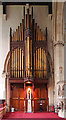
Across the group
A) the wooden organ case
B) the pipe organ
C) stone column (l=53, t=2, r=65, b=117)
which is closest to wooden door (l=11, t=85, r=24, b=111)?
the wooden organ case

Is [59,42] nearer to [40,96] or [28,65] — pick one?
[28,65]

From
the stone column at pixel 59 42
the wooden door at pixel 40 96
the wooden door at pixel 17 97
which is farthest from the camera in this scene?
the wooden door at pixel 17 97

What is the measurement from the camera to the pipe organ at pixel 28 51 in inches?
622

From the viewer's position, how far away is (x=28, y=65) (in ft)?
50.7

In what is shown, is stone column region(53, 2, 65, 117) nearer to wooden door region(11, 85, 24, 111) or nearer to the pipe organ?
the pipe organ

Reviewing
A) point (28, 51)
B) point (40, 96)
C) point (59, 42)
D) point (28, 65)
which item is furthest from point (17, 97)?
point (59, 42)

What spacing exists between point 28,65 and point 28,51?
105 centimetres

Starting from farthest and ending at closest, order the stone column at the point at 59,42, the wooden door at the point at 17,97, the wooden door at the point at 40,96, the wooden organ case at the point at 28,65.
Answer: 1. the wooden door at the point at 17,97
2. the wooden door at the point at 40,96
3. the wooden organ case at the point at 28,65
4. the stone column at the point at 59,42

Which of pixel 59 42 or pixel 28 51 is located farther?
pixel 28 51

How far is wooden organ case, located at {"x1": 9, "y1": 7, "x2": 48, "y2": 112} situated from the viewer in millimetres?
15711

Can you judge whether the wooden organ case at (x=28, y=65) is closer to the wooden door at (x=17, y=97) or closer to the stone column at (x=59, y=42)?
the wooden door at (x=17, y=97)

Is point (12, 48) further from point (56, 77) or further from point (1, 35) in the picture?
point (56, 77)

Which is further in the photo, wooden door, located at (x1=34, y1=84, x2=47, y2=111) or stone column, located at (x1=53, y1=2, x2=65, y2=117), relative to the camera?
wooden door, located at (x1=34, y1=84, x2=47, y2=111)

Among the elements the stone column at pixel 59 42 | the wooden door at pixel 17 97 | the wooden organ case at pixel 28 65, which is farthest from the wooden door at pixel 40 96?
the stone column at pixel 59 42
